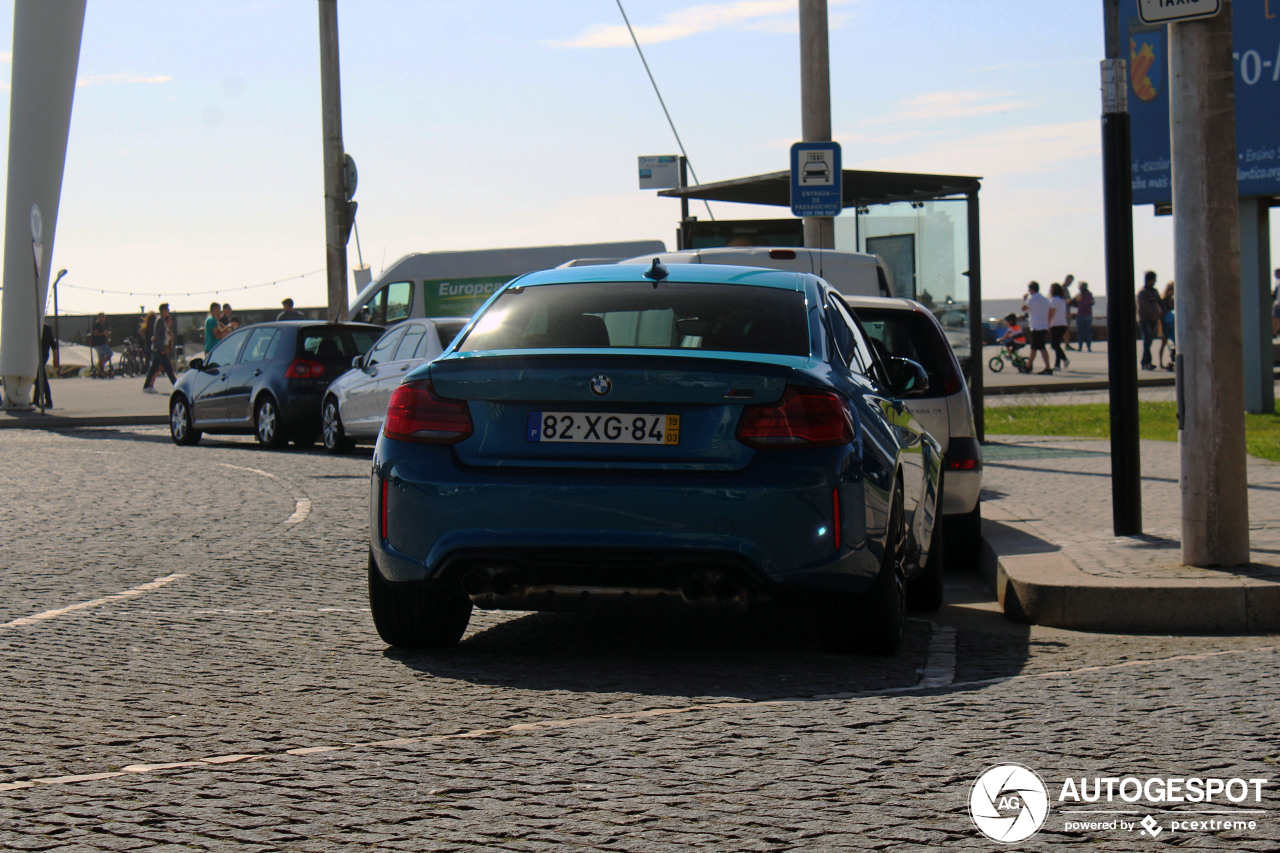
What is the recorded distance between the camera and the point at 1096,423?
19.0 meters

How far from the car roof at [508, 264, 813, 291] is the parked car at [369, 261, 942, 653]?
0.46 meters

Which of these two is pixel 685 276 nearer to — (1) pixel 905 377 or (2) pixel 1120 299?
(1) pixel 905 377

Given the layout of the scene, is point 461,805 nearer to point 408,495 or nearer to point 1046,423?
point 408,495

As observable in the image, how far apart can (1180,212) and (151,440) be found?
54.0 feet

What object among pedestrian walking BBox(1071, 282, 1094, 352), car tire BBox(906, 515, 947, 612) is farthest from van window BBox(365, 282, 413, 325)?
car tire BBox(906, 515, 947, 612)

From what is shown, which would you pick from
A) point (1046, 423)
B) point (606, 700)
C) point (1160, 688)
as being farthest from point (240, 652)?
point (1046, 423)

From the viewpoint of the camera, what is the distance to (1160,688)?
5.20 meters

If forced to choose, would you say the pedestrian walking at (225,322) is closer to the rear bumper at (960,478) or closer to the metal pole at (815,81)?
the metal pole at (815,81)

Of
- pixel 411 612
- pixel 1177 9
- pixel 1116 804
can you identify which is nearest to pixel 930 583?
pixel 411 612

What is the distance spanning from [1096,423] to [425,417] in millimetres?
14720

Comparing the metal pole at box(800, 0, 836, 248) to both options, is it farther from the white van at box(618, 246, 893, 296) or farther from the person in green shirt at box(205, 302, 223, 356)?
the person in green shirt at box(205, 302, 223, 356)

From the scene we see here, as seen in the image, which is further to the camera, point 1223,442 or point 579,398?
point 1223,442

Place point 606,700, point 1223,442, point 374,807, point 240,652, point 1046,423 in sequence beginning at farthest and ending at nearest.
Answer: point 1046,423
point 1223,442
point 240,652
point 606,700
point 374,807

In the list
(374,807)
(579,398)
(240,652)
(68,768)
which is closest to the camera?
(374,807)
